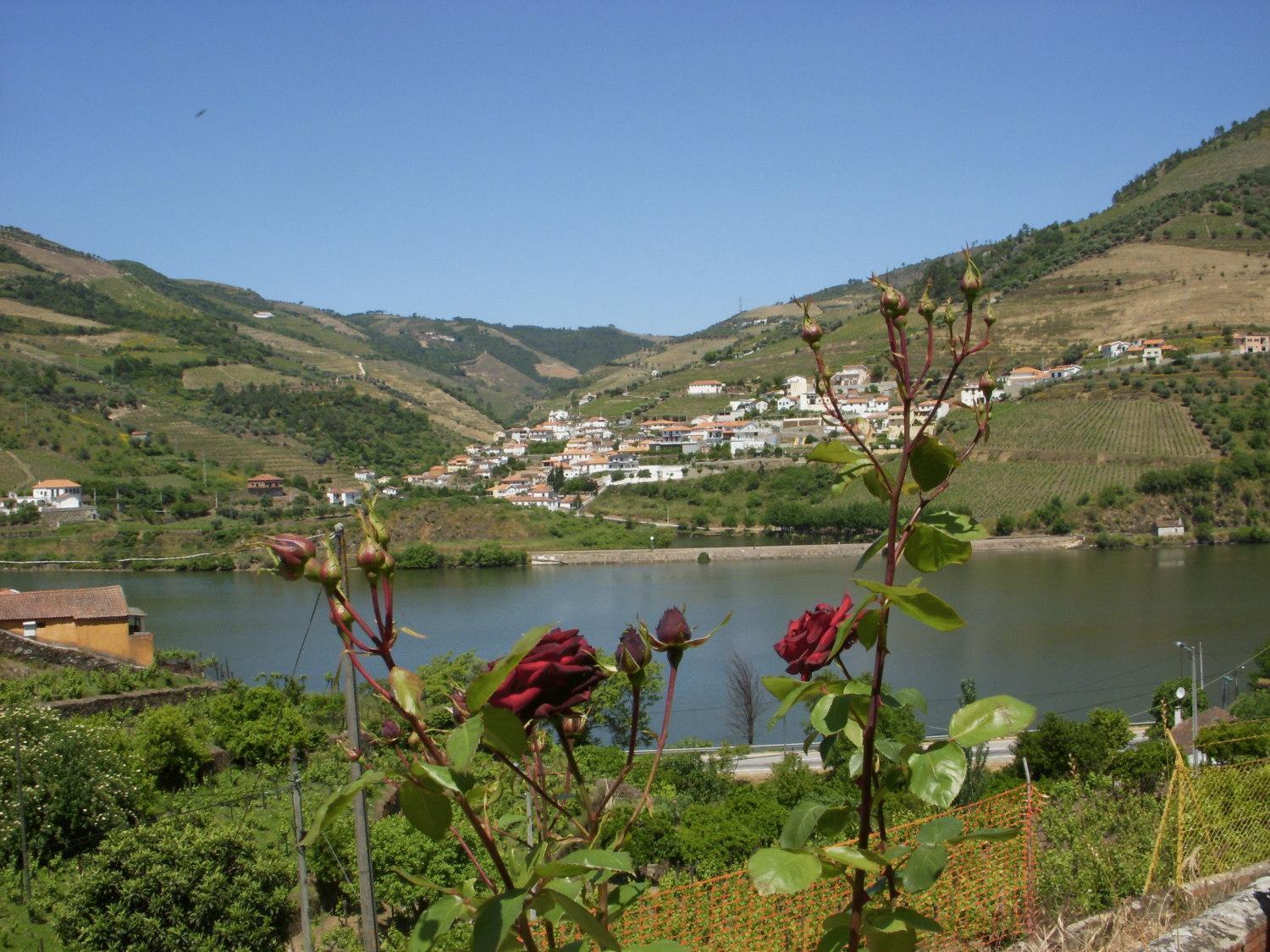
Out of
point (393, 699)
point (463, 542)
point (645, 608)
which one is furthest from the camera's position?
point (463, 542)

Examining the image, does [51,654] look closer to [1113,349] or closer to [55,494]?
[55,494]

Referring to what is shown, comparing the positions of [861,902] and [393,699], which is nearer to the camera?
[393,699]

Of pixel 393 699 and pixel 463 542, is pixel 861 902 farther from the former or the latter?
pixel 463 542

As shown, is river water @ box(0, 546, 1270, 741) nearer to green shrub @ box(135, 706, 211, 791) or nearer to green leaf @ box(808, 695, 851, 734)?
green shrub @ box(135, 706, 211, 791)

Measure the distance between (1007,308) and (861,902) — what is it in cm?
5404

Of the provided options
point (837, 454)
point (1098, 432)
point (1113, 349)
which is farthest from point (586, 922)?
point (1113, 349)

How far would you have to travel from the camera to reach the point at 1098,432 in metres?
34.9

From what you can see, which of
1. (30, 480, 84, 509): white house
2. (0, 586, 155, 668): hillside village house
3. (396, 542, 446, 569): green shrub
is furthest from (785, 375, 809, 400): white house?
(0, 586, 155, 668): hillside village house

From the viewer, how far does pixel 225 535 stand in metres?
28.5

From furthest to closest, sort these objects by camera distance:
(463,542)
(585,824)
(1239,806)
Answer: (463,542) < (1239,806) < (585,824)

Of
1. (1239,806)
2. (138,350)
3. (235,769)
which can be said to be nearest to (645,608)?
(235,769)

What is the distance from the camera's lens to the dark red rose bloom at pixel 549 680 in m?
0.58

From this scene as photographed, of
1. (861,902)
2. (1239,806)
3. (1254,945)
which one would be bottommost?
(1239,806)

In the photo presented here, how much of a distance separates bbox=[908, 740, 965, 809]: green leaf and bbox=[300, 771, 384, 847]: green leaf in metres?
0.32
